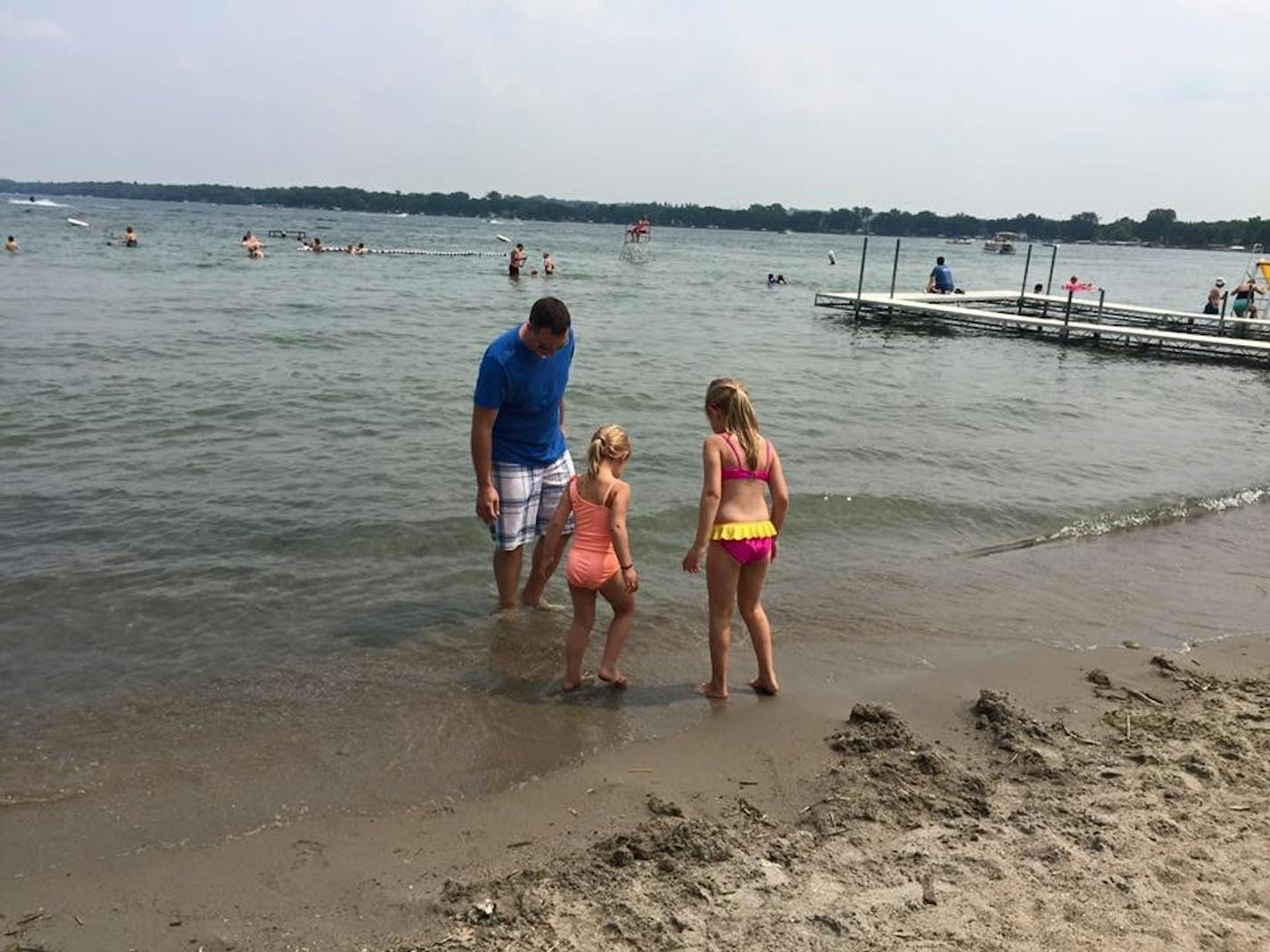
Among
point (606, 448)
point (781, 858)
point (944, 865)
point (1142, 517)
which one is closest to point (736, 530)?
point (606, 448)

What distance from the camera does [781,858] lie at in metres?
3.49

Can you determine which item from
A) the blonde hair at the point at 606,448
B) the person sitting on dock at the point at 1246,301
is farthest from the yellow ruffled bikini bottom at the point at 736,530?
the person sitting on dock at the point at 1246,301

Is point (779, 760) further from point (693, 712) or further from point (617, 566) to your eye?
point (617, 566)

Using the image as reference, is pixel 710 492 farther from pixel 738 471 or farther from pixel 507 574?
pixel 507 574

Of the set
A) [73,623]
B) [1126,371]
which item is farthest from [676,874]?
[1126,371]

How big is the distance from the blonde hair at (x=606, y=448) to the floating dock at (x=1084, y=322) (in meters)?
23.8

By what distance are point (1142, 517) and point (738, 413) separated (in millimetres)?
6362

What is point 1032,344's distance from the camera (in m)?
25.4

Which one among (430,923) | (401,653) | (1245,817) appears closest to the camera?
(430,923)

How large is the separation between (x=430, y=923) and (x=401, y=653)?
2513mm

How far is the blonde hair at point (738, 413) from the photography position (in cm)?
459

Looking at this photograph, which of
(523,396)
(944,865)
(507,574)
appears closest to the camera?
(944,865)

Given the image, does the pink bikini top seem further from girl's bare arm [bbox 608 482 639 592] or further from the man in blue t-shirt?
the man in blue t-shirt

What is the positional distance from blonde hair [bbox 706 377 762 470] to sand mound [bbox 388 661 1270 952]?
4.77ft
